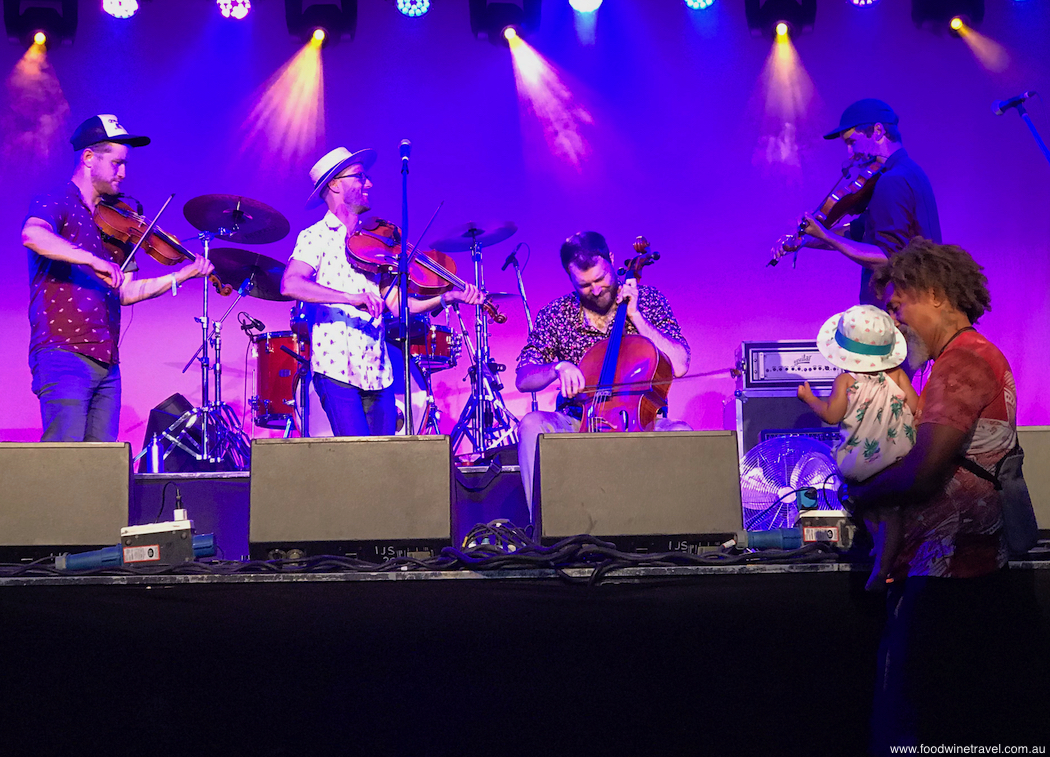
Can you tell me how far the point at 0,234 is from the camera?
6656mm

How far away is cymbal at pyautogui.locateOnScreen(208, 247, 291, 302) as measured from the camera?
20.2ft

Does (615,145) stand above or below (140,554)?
above

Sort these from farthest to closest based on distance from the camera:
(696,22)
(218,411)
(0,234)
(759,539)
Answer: (696,22)
(0,234)
(218,411)
(759,539)

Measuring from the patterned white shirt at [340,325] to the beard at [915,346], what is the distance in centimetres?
279

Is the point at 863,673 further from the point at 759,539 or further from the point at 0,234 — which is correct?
the point at 0,234

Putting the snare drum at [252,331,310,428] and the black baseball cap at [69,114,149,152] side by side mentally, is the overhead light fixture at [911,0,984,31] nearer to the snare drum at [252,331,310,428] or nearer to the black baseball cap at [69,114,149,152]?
the snare drum at [252,331,310,428]

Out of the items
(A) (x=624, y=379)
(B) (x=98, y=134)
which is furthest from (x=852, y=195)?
(B) (x=98, y=134)

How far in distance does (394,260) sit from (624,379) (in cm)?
147

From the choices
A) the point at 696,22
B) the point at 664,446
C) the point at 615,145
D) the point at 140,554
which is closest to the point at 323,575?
the point at 140,554

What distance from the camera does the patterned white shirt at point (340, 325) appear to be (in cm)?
437

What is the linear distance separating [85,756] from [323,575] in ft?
2.06

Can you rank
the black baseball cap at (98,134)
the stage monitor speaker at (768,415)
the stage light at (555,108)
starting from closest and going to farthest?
1. the black baseball cap at (98,134)
2. the stage monitor speaker at (768,415)
3. the stage light at (555,108)

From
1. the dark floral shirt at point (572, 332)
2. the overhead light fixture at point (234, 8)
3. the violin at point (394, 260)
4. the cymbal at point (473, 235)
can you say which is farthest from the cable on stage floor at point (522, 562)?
A: the overhead light fixture at point (234, 8)

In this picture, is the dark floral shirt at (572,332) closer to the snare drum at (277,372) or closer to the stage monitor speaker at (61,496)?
the snare drum at (277,372)
